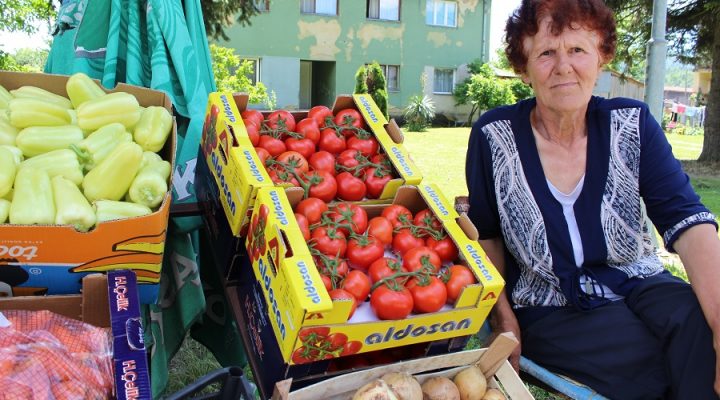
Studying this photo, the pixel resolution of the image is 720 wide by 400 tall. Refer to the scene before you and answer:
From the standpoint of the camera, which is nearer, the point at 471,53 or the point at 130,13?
the point at 130,13

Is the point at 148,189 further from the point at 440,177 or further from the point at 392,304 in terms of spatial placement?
the point at 440,177

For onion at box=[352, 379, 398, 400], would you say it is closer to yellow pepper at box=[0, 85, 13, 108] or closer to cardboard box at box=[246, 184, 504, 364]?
cardboard box at box=[246, 184, 504, 364]

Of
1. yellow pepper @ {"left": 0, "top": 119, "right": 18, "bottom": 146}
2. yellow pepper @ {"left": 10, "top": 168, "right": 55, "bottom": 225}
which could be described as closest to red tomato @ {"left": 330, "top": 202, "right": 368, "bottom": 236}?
yellow pepper @ {"left": 10, "top": 168, "right": 55, "bottom": 225}

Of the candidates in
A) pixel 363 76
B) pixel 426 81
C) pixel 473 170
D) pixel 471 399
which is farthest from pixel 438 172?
pixel 426 81

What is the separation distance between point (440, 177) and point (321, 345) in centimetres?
821

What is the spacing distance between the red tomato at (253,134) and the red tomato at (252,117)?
0.11 feet

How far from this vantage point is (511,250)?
7.70 ft

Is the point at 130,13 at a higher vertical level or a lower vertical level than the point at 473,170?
higher

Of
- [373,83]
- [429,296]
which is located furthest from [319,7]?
[429,296]

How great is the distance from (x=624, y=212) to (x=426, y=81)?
2187 cm

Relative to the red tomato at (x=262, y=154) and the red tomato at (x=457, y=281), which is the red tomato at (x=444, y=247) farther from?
the red tomato at (x=262, y=154)

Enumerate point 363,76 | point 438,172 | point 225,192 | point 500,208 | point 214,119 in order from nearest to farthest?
point 225,192
point 214,119
point 500,208
point 438,172
point 363,76

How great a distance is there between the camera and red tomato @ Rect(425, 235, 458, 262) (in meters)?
1.89

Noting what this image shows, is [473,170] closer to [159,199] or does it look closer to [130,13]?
[159,199]
